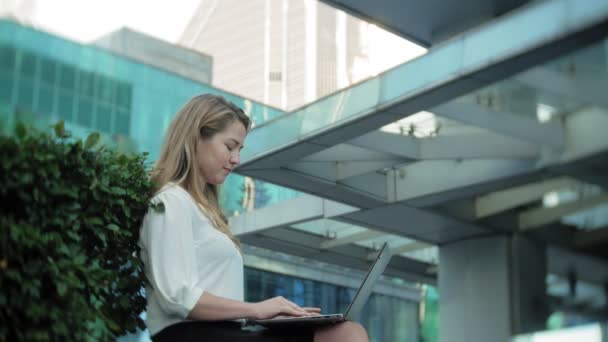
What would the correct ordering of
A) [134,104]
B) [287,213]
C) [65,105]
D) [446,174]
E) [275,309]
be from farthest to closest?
[134,104], [65,105], [287,213], [446,174], [275,309]

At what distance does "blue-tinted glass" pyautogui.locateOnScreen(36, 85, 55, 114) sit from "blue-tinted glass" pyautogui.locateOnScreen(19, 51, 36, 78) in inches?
45.1

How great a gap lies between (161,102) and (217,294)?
52.4 feet

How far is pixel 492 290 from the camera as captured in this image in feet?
37.5

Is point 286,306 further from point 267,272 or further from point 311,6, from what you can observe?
point 267,272

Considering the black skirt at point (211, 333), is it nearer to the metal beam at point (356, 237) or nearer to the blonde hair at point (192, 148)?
the blonde hair at point (192, 148)

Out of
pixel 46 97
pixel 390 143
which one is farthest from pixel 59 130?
pixel 46 97

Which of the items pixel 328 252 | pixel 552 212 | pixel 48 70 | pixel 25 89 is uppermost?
pixel 48 70

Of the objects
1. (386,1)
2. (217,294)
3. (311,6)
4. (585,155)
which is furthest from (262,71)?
(217,294)

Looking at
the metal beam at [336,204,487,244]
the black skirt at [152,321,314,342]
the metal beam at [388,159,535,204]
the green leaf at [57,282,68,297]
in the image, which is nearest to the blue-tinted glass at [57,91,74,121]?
the metal beam at [336,204,487,244]

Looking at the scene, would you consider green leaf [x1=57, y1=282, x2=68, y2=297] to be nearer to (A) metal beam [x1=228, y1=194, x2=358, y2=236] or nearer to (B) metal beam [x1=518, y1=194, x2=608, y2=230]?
(B) metal beam [x1=518, y1=194, x2=608, y2=230]

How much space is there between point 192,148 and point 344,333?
0.82 meters

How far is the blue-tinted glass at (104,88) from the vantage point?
16.1 meters

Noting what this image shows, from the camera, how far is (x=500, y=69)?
6844mm

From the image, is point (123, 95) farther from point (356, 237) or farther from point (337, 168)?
point (337, 168)
